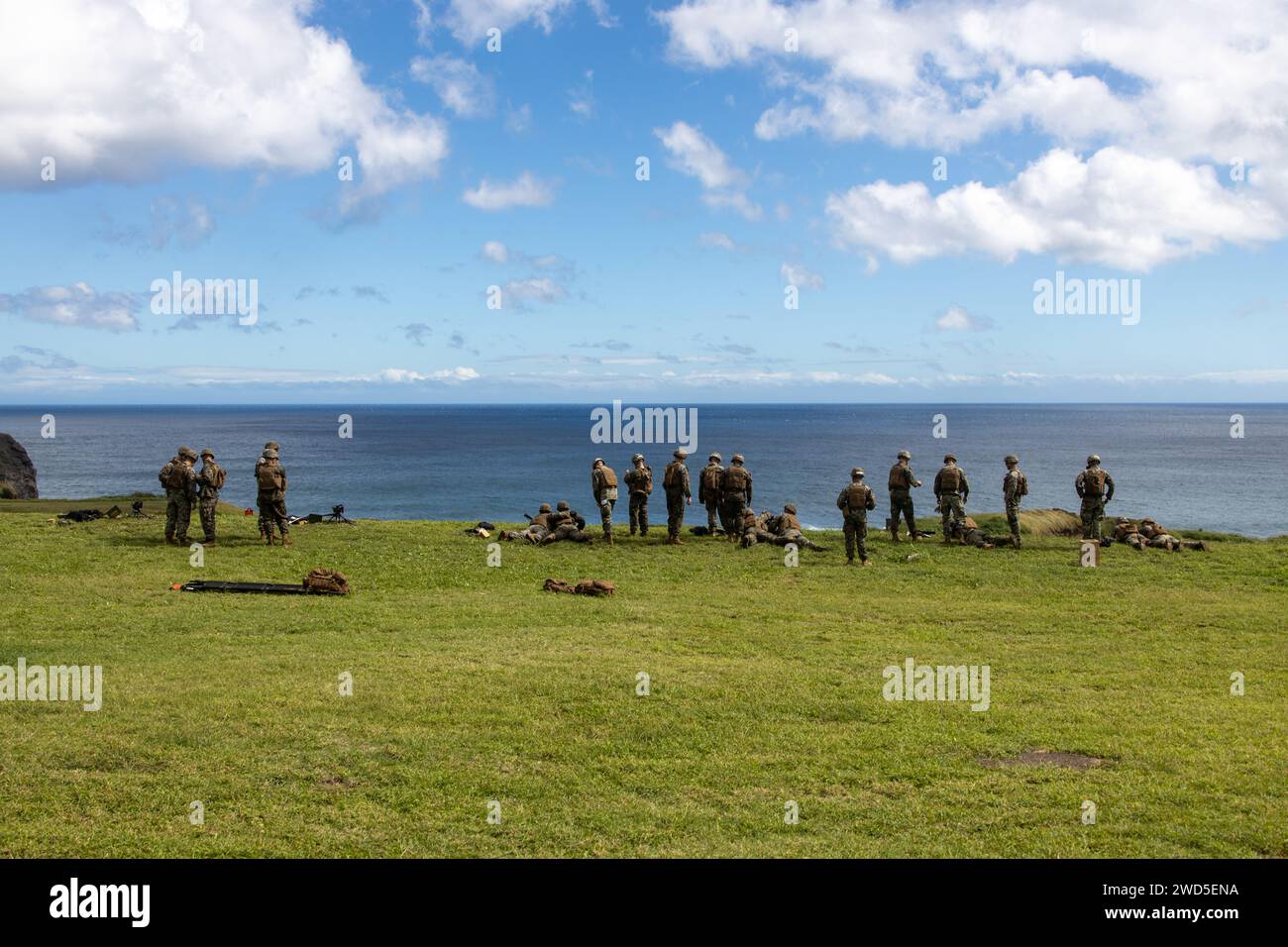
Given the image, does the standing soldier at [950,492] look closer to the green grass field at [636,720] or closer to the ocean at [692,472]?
the green grass field at [636,720]

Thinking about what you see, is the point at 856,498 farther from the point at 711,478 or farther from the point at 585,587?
the point at 585,587

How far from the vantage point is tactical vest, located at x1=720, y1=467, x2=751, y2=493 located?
33469 millimetres

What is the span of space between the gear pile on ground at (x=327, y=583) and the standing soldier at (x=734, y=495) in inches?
565

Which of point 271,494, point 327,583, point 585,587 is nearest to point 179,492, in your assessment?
point 271,494

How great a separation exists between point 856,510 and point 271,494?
18.5m

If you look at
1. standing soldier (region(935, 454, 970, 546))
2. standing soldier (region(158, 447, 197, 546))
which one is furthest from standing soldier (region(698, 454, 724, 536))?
standing soldier (region(158, 447, 197, 546))

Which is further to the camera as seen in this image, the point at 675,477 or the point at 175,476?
the point at 675,477

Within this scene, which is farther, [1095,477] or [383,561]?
[1095,477]

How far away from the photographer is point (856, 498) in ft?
94.2

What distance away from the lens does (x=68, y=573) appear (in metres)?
25.4

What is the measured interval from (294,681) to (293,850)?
641 centimetres

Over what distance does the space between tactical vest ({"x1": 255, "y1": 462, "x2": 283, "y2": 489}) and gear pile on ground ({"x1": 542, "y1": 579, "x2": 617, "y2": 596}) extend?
1073 cm
